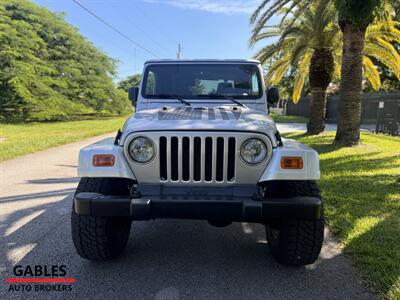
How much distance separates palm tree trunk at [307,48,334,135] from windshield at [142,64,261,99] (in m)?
9.80

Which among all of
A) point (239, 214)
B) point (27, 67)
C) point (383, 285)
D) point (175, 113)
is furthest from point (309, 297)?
point (27, 67)

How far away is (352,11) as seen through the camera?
7.51m

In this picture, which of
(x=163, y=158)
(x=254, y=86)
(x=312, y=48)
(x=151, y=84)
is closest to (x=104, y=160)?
(x=163, y=158)

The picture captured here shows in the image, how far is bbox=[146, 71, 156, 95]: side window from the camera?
4.20 meters

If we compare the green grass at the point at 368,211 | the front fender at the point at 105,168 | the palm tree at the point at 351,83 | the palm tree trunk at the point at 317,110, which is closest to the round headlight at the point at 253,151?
the front fender at the point at 105,168

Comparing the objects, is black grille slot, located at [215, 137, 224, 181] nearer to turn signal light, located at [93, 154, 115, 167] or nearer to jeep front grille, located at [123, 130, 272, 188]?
jeep front grille, located at [123, 130, 272, 188]

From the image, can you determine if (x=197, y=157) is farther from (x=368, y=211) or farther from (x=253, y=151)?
(x=368, y=211)

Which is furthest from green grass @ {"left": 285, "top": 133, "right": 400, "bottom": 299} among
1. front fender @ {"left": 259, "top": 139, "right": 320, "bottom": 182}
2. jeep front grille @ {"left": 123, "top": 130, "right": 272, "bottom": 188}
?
jeep front grille @ {"left": 123, "top": 130, "right": 272, "bottom": 188}

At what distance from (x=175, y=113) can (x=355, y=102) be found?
7.83 m

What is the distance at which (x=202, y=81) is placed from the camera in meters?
4.18

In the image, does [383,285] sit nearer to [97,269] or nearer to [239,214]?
[239,214]

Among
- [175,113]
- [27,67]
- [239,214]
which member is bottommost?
[239,214]

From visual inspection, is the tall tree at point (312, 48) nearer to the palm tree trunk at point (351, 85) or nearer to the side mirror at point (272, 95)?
the palm tree trunk at point (351, 85)

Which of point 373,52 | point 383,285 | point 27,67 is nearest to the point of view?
point 383,285
